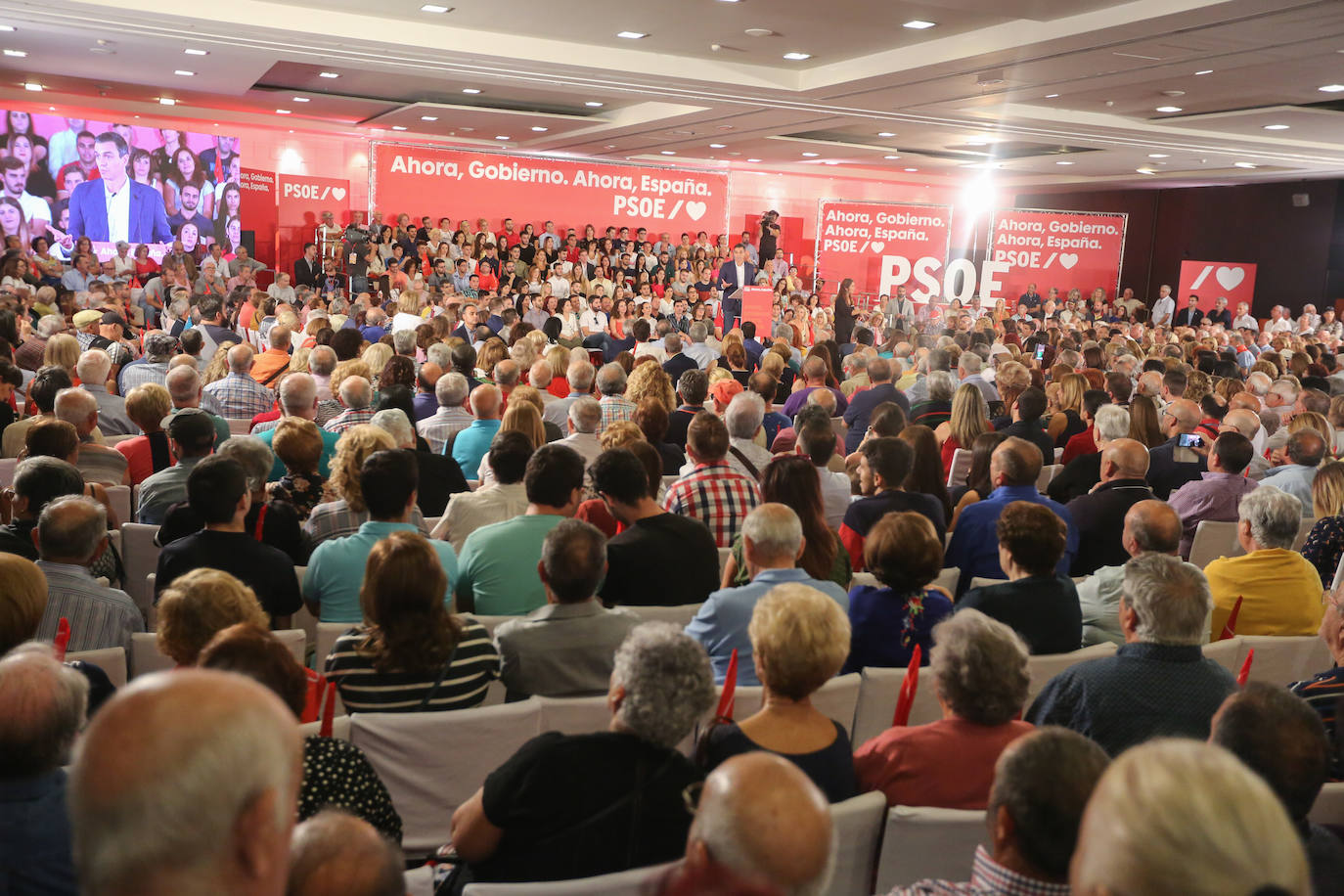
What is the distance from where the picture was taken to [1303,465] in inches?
219

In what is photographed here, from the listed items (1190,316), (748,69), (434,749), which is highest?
(748,69)

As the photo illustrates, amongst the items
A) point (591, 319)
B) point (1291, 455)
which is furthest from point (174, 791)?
point (591, 319)

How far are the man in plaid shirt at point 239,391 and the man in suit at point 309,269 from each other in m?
9.15

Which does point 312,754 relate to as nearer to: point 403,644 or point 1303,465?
point 403,644

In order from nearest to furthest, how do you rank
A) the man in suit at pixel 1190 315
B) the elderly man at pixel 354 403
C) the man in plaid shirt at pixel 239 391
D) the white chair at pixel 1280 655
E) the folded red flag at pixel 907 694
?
the folded red flag at pixel 907 694 → the white chair at pixel 1280 655 → the elderly man at pixel 354 403 → the man in plaid shirt at pixel 239 391 → the man in suit at pixel 1190 315

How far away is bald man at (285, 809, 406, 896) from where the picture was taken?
129 centimetres

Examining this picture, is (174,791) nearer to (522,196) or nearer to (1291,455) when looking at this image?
(1291,455)

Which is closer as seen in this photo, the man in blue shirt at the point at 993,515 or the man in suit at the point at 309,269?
the man in blue shirt at the point at 993,515

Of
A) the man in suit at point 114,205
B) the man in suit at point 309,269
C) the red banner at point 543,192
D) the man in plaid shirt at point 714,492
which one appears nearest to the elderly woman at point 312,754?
the man in plaid shirt at point 714,492

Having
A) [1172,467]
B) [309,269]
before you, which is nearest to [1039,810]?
[1172,467]

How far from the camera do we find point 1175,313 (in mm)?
20594

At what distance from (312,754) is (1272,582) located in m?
3.42

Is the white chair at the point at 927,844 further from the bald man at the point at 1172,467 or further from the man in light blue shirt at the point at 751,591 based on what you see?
the bald man at the point at 1172,467

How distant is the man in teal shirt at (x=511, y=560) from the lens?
3.61 meters
